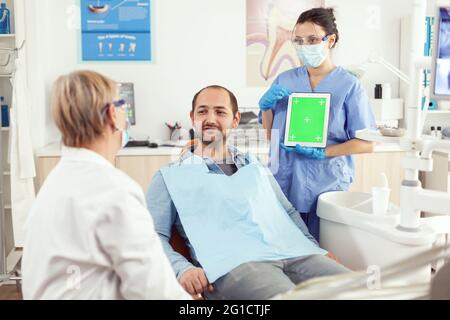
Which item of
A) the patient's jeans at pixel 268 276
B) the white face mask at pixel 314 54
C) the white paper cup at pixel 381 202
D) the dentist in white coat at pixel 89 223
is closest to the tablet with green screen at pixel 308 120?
the white face mask at pixel 314 54

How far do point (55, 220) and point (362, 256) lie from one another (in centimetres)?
95

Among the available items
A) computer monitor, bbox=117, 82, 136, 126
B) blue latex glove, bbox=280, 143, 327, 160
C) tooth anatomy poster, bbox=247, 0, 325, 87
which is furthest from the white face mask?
computer monitor, bbox=117, 82, 136, 126

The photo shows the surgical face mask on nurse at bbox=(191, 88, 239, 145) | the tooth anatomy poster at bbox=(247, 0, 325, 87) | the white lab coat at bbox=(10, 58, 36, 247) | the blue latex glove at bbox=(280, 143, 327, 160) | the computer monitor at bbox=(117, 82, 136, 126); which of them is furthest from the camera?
the tooth anatomy poster at bbox=(247, 0, 325, 87)

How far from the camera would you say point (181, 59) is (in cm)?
357

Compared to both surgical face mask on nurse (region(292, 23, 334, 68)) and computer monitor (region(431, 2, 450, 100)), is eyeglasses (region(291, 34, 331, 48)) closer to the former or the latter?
surgical face mask on nurse (region(292, 23, 334, 68))

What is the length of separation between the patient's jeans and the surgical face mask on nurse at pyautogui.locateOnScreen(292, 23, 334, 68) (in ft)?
2.80

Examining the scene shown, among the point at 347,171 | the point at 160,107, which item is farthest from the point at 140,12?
the point at 347,171

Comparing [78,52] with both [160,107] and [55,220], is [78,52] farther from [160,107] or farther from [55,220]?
[55,220]

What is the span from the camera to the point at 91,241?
97 cm

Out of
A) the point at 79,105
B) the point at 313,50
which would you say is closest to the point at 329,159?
the point at 313,50

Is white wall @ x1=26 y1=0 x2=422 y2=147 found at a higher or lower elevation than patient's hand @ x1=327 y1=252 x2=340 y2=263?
higher

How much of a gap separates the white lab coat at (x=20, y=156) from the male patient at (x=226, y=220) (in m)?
1.36

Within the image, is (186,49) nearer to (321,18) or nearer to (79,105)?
(321,18)

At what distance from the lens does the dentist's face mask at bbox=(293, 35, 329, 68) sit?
2.02 m
